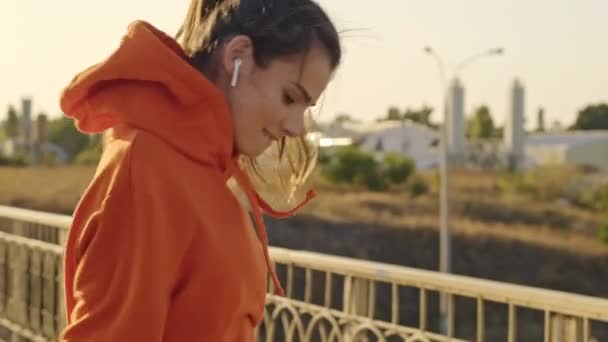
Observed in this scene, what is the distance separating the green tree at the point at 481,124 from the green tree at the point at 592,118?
5199 millimetres

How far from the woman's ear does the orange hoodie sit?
2.1 inches

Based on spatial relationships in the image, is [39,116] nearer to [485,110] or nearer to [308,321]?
[485,110]

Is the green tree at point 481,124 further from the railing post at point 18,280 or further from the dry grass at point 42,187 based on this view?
the railing post at point 18,280

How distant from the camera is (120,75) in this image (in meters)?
1.74

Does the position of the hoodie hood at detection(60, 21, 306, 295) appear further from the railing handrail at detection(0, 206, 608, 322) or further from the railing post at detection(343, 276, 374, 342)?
the railing post at detection(343, 276, 374, 342)

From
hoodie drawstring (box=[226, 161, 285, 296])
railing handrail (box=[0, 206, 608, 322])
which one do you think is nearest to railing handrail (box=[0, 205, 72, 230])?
railing handrail (box=[0, 206, 608, 322])

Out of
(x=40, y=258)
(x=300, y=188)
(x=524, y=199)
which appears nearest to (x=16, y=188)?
(x=524, y=199)

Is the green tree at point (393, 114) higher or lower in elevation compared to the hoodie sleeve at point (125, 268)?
higher

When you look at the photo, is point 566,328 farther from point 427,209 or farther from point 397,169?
point 397,169

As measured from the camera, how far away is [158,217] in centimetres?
165

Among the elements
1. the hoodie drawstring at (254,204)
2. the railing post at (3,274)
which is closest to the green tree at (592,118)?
the railing post at (3,274)

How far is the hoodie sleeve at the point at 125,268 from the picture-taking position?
5.36ft

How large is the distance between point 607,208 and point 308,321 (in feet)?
148

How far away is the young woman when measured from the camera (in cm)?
164
